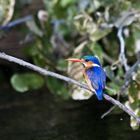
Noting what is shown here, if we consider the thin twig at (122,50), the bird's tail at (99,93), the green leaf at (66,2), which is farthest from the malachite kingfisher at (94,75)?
the green leaf at (66,2)

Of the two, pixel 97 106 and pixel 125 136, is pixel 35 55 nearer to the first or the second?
pixel 97 106

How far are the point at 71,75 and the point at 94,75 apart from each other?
7.50ft

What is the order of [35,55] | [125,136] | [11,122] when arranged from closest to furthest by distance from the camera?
[125,136] → [11,122] → [35,55]

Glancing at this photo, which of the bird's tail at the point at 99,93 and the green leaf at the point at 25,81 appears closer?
the bird's tail at the point at 99,93

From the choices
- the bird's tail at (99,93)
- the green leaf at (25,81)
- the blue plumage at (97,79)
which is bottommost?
the bird's tail at (99,93)

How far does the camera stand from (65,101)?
758 cm

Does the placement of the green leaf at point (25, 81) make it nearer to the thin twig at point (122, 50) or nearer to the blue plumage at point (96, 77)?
the thin twig at point (122, 50)

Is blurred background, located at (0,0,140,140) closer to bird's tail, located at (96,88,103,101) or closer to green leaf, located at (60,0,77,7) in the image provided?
green leaf, located at (60,0,77,7)

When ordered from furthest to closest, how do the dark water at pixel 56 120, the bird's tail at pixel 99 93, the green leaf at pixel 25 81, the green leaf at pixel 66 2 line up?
the green leaf at pixel 66 2 < the green leaf at pixel 25 81 < the dark water at pixel 56 120 < the bird's tail at pixel 99 93

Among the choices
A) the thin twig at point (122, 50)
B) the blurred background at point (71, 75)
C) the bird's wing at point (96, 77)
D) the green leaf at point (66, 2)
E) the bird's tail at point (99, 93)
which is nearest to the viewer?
the bird's tail at point (99, 93)

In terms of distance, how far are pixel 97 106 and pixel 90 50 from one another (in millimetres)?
635

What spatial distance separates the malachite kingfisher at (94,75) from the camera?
14.6ft

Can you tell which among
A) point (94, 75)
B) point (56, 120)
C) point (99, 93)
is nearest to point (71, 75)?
point (56, 120)

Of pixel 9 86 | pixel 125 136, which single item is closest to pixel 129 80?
pixel 125 136
